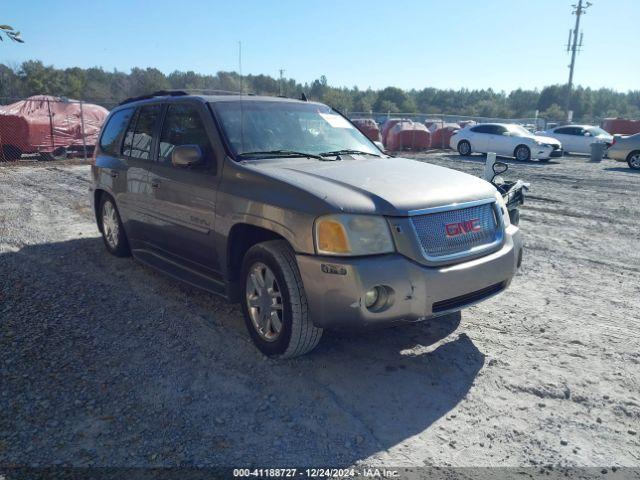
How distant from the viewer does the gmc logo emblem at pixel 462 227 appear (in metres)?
3.39

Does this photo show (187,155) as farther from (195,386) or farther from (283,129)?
(195,386)

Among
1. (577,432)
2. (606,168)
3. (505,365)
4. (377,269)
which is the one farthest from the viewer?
(606,168)

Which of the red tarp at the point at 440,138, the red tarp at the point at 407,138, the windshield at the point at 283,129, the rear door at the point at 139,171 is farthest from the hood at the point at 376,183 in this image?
the red tarp at the point at 440,138

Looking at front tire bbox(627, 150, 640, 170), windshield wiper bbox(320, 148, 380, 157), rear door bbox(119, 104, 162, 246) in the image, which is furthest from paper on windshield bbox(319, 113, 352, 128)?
front tire bbox(627, 150, 640, 170)

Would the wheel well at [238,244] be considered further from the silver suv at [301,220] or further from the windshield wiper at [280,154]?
the windshield wiper at [280,154]

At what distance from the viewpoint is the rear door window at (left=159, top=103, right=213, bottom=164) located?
420 centimetres

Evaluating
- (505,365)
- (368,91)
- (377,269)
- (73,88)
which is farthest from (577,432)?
(368,91)

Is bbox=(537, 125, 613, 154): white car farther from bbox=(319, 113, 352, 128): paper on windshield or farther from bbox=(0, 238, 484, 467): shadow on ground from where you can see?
bbox=(0, 238, 484, 467): shadow on ground

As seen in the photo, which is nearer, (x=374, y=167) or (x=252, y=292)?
(x=252, y=292)

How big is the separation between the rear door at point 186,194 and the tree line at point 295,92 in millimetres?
740

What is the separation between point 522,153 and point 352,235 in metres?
19.4

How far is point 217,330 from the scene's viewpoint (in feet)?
13.6

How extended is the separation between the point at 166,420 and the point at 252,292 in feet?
3.61

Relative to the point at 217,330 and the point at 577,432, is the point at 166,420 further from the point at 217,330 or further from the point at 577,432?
the point at 577,432
